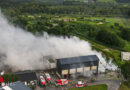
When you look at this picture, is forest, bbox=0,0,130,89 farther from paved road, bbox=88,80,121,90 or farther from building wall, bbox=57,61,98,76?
paved road, bbox=88,80,121,90

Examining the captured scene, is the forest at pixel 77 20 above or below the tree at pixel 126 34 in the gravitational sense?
above

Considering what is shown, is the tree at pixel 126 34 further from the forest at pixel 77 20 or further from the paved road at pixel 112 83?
the paved road at pixel 112 83

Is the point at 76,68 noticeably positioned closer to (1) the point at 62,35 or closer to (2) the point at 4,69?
(2) the point at 4,69

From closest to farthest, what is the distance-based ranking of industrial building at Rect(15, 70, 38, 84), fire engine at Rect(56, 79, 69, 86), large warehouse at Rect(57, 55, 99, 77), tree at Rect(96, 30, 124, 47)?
industrial building at Rect(15, 70, 38, 84)
fire engine at Rect(56, 79, 69, 86)
large warehouse at Rect(57, 55, 99, 77)
tree at Rect(96, 30, 124, 47)


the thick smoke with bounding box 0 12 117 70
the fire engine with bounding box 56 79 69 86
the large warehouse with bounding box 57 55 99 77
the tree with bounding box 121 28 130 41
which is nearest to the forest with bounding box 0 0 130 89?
the tree with bounding box 121 28 130 41

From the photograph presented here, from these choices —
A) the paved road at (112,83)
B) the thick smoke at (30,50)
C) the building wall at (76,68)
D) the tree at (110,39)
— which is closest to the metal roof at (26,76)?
the thick smoke at (30,50)

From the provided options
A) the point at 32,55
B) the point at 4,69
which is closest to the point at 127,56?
the point at 32,55
